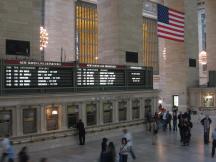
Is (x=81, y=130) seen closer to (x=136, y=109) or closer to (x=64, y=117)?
(x=64, y=117)

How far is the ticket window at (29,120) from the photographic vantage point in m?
13.6

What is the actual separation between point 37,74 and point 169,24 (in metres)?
10.7

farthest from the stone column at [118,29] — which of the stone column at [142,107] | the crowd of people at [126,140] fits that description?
the crowd of people at [126,140]

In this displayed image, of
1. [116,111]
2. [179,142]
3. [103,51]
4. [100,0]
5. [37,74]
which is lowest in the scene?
[179,142]

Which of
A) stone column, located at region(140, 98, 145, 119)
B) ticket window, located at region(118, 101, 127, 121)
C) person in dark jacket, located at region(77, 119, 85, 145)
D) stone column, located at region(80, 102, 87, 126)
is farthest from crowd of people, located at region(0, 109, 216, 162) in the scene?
ticket window, located at region(118, 101, 127, 121)

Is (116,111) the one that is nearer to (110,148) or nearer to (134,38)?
(134,38)

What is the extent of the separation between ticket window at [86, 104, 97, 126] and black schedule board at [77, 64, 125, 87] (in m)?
1.07

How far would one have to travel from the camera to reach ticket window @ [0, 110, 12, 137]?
502 inches

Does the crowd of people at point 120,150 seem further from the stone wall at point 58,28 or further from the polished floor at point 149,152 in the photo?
the stone wall at point 58,28

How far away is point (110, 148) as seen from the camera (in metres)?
9.41

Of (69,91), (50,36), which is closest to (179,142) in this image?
(69,91)

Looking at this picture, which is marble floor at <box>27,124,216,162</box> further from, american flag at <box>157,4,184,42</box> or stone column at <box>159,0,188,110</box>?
stone column at <box>159,0,188,110</box>

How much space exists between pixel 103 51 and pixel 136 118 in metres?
5.03

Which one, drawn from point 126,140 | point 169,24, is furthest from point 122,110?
point 126,140
